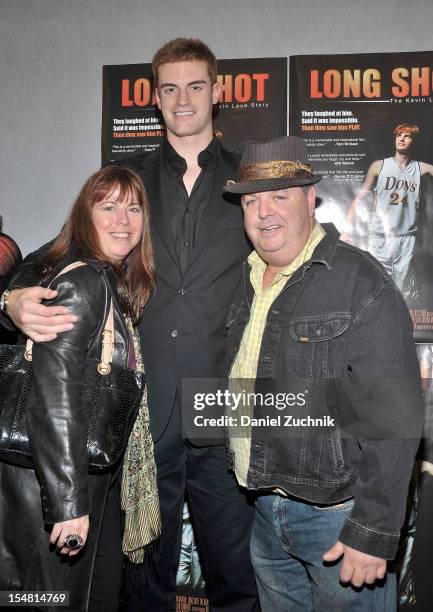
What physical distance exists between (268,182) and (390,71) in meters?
1.53

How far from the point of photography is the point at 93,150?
3152 mm

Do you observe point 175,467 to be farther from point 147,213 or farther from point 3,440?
point 147,213

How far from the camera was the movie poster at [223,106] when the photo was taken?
3.00 meters

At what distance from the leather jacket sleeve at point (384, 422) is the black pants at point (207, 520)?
0.76 metres

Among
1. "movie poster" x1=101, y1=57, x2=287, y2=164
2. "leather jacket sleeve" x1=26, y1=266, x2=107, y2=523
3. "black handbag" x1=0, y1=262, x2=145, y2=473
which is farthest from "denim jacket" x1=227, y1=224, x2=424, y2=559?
"movie poster" x1=101, y1=57, x2=287, y2=164

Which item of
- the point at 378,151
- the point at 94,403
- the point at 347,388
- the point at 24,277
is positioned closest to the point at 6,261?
the point at 24,277

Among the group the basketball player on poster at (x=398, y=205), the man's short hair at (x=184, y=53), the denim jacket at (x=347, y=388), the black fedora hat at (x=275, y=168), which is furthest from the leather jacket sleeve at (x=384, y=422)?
the basketball player on poster at (x=398, y=205)

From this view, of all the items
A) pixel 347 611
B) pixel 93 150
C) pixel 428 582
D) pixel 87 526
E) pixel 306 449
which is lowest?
pixel 428 582

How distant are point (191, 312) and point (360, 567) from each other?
3.38 feet

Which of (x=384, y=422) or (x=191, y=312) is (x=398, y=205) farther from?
(x=384, y=422)

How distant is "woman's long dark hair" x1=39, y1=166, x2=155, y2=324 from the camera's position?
6.10 feet

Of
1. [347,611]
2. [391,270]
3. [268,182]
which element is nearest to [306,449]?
[347,611]
